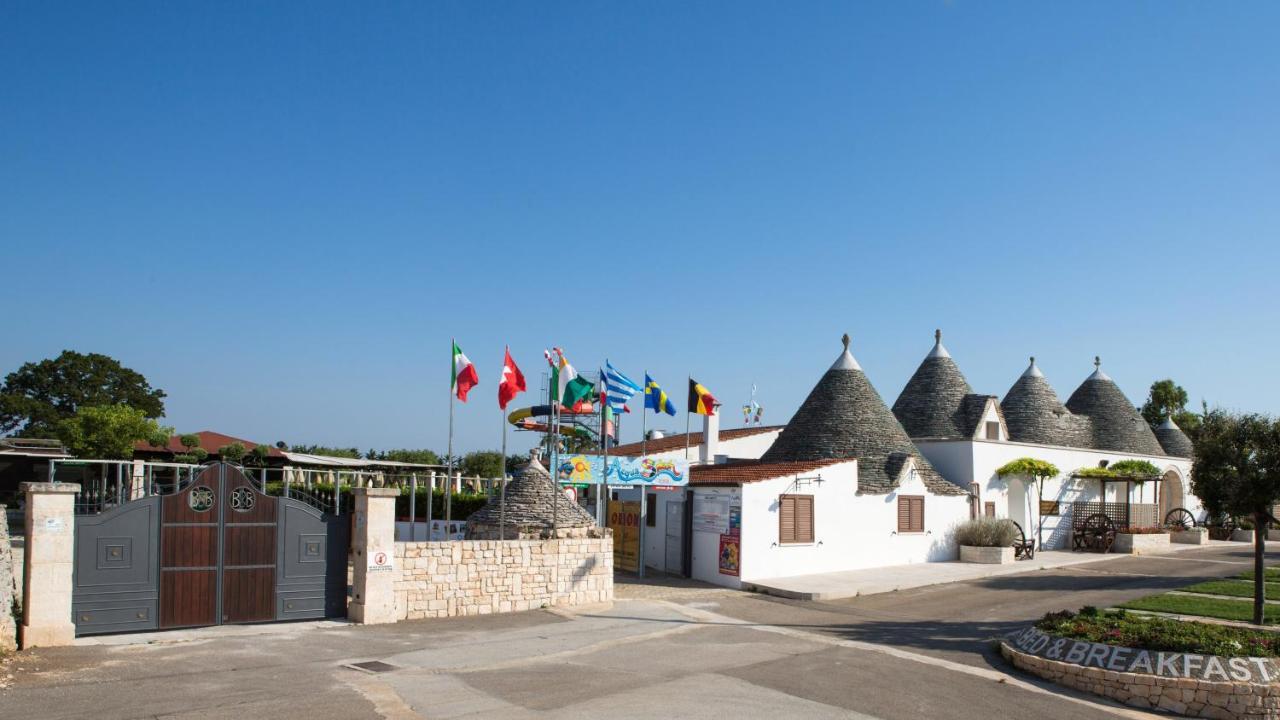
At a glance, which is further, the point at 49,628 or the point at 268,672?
the point at 49,628

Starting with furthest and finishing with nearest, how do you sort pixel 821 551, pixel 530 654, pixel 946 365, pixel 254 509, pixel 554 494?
pixel 946 365, pixel 821 551, pixel 554 494, pixel 254 509, pixel 530 654

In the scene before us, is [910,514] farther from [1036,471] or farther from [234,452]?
[234,452]

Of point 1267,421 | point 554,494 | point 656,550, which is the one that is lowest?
point 656,550

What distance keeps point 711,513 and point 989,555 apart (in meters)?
9.55

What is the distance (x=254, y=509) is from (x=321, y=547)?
126 centimetres

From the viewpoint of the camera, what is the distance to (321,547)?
14805 millimetres

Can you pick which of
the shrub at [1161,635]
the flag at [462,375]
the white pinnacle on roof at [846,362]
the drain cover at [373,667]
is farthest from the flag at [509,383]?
the white pinnacle on roof at [846,362]

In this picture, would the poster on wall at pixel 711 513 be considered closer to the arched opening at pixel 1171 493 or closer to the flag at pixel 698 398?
the flag at pixel 698 398

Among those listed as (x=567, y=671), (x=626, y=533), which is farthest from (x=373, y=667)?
(x=626, y=533)

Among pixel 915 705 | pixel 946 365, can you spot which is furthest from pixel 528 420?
pixel 915 705

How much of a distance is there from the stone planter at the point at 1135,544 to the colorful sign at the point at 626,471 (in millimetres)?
17848

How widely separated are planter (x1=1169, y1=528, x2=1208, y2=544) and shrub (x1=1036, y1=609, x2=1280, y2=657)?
25.4 meters

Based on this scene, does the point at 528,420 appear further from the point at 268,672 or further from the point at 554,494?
the point at 268,672

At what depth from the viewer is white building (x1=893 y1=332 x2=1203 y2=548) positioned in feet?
102
